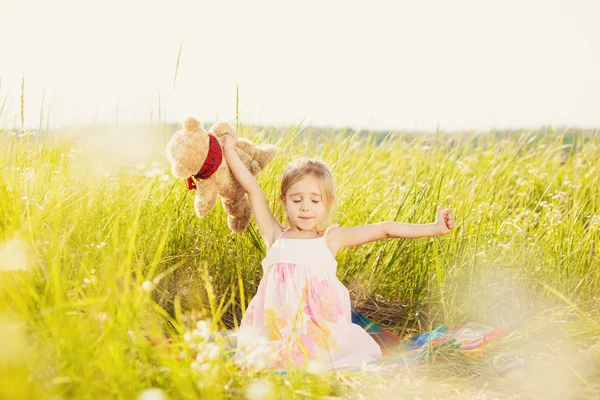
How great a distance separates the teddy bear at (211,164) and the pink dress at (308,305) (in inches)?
11.1

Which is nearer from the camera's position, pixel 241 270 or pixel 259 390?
pixel 259 390

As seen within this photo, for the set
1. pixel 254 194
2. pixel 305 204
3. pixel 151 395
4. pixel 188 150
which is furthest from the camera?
pixel 254 194

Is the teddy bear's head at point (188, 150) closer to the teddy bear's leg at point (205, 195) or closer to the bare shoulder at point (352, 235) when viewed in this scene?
the teddy bear's leg at point (205, 195)

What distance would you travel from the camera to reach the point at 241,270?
3.17m

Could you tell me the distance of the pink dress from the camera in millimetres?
2512

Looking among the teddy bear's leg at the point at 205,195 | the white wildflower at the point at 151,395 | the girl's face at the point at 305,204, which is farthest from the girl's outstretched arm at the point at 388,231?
the white wildflower at the point at 151,395

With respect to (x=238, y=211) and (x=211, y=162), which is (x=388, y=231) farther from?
(x=211, y=162)

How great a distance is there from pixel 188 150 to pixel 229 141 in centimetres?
27

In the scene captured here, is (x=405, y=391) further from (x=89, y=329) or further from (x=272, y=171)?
(x=272, y=171)

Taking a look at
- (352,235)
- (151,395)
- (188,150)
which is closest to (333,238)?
(352,235)

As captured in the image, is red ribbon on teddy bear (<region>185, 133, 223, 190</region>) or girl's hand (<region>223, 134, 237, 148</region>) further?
girl's hand (<region>223, 134, 237, 148</region>)

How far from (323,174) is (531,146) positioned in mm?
4065

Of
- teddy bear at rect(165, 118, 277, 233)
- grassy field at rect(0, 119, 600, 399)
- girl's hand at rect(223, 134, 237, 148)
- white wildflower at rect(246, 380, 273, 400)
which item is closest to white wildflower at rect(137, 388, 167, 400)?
grassy field at rect(0, 119, 600, 399)

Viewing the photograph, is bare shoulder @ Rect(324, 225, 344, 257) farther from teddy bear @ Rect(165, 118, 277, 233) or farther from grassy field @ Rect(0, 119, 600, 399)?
grassy field @ Rect(0, 119, 600, 399)
